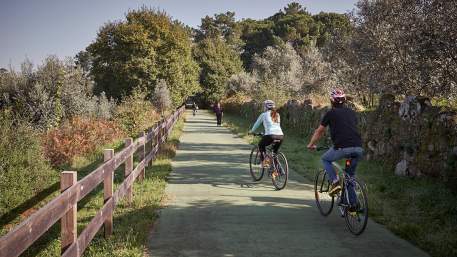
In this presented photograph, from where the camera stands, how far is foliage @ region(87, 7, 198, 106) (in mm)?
35500

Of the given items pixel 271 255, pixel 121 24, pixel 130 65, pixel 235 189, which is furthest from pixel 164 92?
pixel 271 255

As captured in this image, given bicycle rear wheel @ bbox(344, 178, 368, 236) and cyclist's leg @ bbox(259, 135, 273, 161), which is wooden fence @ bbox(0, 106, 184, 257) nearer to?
bicycle rear wheel @ bbox(344, 178, 368, 236)

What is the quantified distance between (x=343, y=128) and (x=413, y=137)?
15.0ft

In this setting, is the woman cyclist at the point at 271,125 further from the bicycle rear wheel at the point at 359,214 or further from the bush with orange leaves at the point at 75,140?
the bush with orange leaves at the point at 75,140

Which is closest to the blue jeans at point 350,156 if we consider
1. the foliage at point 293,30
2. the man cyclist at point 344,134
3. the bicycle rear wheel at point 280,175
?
the man cyclist at point 344,134

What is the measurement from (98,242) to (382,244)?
384 centimetres

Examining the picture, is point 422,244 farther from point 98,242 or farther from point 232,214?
point 98,242

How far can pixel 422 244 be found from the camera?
6457mm

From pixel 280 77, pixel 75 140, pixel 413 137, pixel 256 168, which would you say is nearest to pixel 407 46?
pixel 413 137

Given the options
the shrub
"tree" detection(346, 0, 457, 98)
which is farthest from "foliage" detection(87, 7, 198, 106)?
the shrub

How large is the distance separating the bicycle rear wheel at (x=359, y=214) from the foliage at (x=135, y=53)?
28.8 m

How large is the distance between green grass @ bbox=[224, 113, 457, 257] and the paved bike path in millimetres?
292

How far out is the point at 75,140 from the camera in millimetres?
15961

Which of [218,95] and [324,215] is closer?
[324,215]
